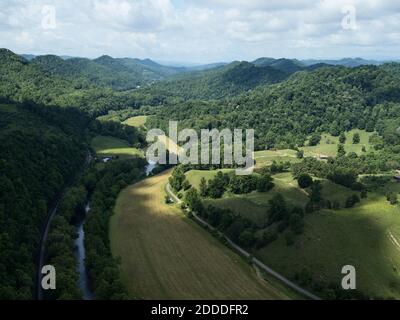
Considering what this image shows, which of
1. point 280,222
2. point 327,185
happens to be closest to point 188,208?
point 280,222

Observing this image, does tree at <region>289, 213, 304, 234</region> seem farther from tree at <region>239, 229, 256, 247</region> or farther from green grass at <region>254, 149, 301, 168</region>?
green grass at <region>254, 149, 301, 168</region>

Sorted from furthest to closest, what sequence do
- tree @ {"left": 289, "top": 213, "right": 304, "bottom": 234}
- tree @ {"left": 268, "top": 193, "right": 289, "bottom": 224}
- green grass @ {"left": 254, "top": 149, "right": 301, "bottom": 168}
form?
green grass @ {"left": 254, "top": 149, "right": 301, "bottom": 168} < tree @ {"left": 268, "top": 193, "right": 289, "bottom": 224} < tree @ {"left": 289, "top": 213, "right": 304, "bottom": 234}

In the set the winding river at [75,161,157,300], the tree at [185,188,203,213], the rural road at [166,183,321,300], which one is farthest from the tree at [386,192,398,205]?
the winding river at [75,161,157,300]

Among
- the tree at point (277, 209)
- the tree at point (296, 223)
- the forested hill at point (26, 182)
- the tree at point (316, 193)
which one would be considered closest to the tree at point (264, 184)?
the tree at point (316, 193)

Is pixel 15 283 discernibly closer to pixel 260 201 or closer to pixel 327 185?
pixel 260 201

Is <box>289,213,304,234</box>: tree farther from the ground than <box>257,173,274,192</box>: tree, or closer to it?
closer to it

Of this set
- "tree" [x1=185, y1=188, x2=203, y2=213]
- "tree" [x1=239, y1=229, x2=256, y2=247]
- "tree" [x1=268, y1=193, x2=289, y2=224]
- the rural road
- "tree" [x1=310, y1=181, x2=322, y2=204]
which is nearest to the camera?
the rural road

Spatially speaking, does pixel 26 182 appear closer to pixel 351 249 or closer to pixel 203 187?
pixel 203 187
